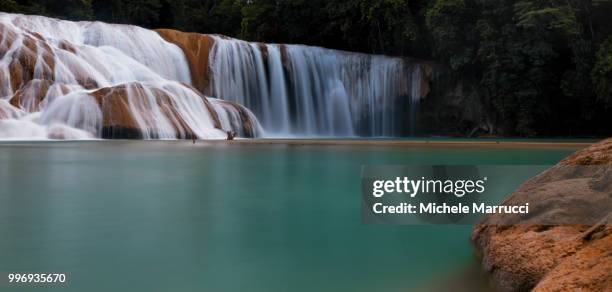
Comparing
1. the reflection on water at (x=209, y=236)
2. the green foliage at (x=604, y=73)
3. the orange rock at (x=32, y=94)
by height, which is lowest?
the reflection on water at (x=209, y=236)

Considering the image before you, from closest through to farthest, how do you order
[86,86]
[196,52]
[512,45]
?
1. [86,86]
2. [196,52]
3. [512,45]

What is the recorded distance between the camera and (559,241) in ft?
8.31

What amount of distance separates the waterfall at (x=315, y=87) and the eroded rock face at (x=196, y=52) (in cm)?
31

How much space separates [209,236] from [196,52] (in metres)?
21.3

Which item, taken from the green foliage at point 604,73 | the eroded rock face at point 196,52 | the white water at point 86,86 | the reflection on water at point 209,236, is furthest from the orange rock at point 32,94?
the green foliage at point 604,73

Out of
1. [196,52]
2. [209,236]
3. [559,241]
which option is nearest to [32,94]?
[196,52]

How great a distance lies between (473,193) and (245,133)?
53.1ft

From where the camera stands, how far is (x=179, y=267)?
116 inches

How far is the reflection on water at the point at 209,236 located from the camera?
2816 millimetres

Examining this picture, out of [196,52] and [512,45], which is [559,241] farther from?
[512,45]

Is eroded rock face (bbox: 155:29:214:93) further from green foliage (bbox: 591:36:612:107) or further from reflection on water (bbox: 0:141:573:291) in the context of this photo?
reflection on water (bbox: 0:141:573:291)

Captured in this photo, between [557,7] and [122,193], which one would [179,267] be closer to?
[122,193]

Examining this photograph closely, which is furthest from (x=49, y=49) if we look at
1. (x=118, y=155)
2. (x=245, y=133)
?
(x=118, y=155)

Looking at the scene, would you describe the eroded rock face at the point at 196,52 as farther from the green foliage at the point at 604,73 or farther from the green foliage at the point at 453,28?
the green foliage at the point at 604,73
